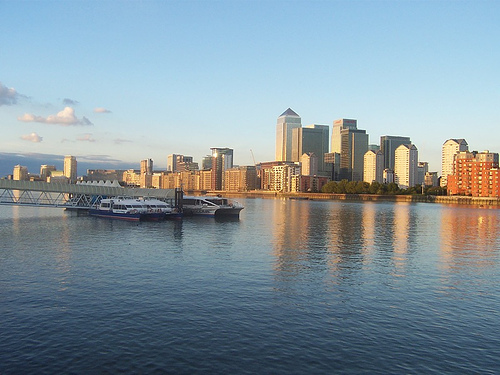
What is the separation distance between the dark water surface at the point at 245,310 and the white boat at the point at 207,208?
53.3 m

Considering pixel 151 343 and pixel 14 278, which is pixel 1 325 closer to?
pixel 151 343

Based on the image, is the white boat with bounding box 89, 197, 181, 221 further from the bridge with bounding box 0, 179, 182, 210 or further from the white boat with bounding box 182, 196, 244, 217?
the white boat with bounding box 182, 196, 244, 217

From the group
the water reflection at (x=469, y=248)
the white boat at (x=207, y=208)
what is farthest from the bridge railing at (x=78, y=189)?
the water reflection at (x=469, y=248)

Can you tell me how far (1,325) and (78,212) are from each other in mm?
96727

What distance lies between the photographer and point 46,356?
2197cm

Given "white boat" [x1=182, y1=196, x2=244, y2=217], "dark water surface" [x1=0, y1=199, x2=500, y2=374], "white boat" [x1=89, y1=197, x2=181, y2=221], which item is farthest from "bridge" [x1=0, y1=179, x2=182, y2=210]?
"dark water surface" [x1=0, y1=199, x2=500, y2=374]

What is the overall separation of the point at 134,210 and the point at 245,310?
74.1 metres

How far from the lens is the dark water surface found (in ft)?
72.5

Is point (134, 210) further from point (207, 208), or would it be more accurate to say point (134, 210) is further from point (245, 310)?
point (245, 310)

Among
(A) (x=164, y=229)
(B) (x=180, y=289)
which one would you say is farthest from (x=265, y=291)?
(A) (x=164, y=229)

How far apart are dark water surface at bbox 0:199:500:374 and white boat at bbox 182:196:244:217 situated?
53307 mm

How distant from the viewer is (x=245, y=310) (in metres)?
30.0

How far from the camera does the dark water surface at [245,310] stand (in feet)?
72.5

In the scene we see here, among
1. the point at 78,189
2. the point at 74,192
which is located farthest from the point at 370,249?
the point at 78,189
